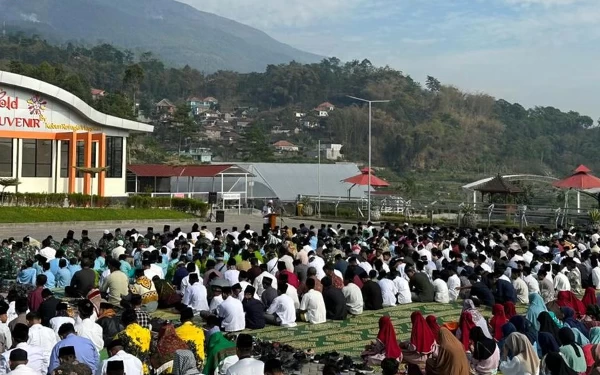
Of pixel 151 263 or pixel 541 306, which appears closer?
pixel 541 306

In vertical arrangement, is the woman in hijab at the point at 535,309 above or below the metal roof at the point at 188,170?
below

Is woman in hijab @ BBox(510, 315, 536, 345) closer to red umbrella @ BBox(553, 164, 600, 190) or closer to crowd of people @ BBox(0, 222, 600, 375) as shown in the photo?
crowd of people @ BBox(0, 222, 600, 375)

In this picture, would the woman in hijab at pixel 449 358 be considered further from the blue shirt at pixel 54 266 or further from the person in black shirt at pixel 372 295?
the blue shirt at pixel 54 266

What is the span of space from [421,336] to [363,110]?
10388cm

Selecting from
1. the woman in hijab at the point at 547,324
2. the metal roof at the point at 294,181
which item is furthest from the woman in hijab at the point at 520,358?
the metal roof at the point at 294,181

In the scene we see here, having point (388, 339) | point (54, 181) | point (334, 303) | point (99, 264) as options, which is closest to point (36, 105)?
point (54, 181)

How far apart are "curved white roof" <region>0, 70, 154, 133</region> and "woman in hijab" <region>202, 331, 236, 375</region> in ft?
100

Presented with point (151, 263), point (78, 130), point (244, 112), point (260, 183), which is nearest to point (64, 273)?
point (151, 263)

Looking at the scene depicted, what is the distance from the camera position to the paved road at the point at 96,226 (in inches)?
1136

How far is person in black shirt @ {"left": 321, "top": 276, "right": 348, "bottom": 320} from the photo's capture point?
14.7m

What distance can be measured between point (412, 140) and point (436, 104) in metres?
26.4

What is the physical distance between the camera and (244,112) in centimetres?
14288

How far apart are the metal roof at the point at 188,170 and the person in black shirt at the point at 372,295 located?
27.4 m

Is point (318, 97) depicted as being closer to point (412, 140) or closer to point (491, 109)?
point (491, 109)
